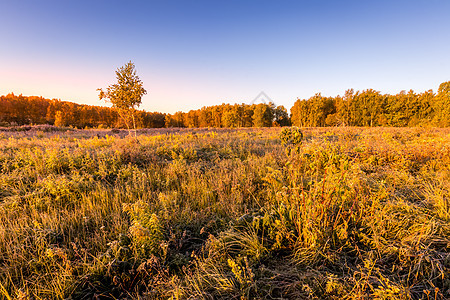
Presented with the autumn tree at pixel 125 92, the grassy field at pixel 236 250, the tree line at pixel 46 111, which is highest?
the tree line at pixel 46 111

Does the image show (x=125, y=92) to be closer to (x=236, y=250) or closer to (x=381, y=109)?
(x=236, y=250)

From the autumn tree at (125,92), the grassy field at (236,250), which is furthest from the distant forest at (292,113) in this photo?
the grassy field at (236,250)

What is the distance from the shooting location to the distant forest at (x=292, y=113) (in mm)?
37906

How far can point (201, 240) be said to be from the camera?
2594 mm

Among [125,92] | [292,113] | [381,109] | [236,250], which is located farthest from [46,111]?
[381,109]

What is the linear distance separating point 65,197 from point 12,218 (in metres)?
0.77

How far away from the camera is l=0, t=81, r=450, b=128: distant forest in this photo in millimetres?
37906

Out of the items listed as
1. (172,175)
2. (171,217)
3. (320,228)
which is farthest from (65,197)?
(320,228)

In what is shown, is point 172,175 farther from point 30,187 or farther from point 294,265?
point 294,265

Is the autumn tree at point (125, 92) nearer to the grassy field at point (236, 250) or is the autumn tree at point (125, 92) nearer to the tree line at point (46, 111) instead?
the grassy field at point (236, 250)

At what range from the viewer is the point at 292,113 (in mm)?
63438

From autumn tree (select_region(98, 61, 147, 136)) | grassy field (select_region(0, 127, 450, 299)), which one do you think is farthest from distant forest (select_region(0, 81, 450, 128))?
grassy field (select_region(0, 127, 450, 299))

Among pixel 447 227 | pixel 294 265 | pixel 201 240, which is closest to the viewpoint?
pixel 294 265

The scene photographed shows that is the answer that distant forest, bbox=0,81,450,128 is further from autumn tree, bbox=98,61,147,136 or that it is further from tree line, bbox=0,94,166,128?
autumn tree, bbox=98,61,147,136
